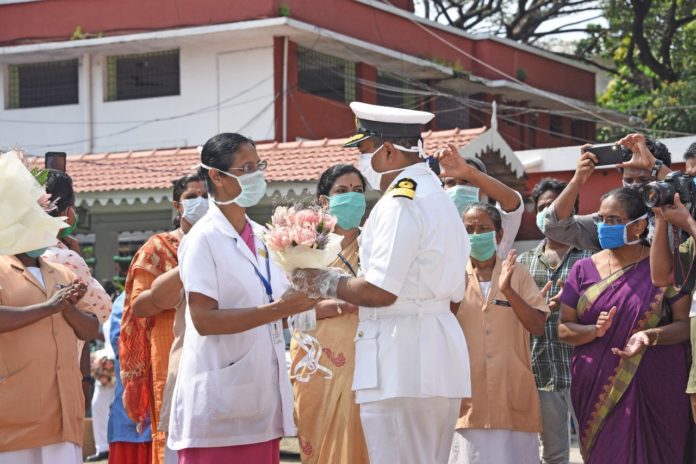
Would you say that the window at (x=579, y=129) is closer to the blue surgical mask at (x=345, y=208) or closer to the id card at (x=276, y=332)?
the blue surgical mask at (x=345, y=208)

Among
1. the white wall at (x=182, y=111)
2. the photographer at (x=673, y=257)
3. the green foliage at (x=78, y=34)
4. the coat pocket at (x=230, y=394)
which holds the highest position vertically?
the green foliage at (x=78, y=34)

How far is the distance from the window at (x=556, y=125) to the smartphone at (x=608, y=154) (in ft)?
77.1

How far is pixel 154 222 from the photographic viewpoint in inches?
717

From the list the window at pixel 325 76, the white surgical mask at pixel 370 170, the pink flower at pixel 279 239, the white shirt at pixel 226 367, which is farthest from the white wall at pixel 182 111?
the pink flower at pixel 279 239

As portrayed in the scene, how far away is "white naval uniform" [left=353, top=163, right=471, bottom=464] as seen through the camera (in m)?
5.19

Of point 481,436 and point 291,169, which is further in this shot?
point 291,169

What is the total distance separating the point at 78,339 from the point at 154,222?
12148 millimetres

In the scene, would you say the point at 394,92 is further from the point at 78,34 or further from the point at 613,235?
the point at 613,235

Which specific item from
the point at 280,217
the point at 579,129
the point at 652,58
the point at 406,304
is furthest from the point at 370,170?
the point at 579,129

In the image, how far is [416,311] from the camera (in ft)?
17.2

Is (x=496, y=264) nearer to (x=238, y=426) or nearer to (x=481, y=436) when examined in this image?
(x=481, y=436)

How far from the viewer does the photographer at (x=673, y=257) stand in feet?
19.5

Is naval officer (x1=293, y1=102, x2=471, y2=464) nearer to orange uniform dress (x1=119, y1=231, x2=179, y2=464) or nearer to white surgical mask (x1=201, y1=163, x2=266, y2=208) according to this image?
white surgical mask (x1=201, y1=163, x2=266, y2=208)

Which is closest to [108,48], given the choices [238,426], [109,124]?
[109,124]
